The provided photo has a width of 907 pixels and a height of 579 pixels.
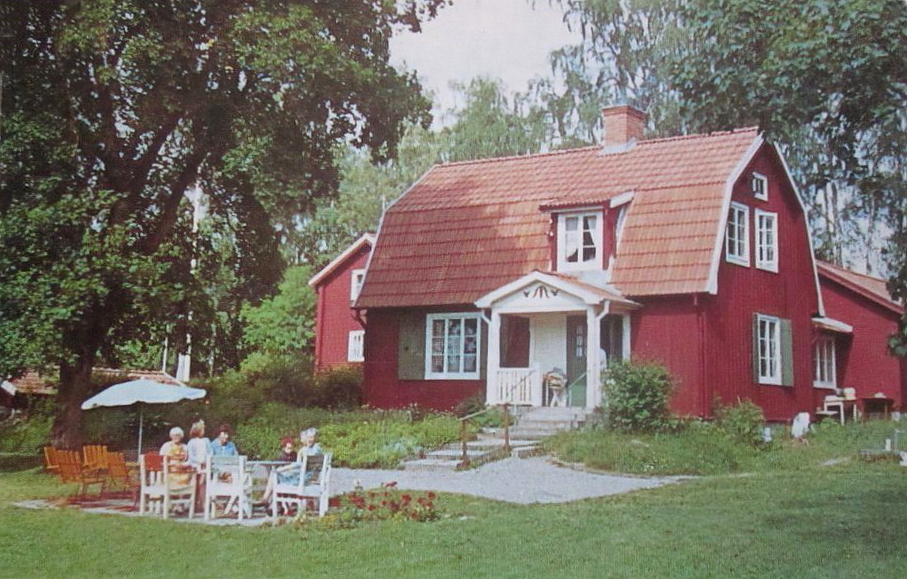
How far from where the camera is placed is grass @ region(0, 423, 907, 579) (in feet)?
15.2

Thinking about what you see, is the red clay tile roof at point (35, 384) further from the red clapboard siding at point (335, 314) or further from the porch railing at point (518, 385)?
the porch railing at point (518, 385)

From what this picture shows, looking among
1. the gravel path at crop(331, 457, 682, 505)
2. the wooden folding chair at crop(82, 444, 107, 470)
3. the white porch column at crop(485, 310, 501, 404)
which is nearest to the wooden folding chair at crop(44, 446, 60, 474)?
the wooden folding chair at crop(82, 444, 107, 470)

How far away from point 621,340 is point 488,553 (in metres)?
5.79

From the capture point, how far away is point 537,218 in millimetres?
11039

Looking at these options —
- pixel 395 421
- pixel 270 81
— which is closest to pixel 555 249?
pixel 395 421

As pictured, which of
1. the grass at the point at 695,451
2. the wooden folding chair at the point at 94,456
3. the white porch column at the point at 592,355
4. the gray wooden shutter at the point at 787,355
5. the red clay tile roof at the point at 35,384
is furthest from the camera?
the gray wooden shutter at the point at 787,355

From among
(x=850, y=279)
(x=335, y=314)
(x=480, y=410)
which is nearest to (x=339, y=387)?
(x=335, y=314)

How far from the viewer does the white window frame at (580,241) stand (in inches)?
425

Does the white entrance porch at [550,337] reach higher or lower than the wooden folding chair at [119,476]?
higher

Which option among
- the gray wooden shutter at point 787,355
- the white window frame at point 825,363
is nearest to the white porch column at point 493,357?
the gray wooden shutter at point 787,355

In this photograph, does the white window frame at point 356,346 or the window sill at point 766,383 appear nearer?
the window sill at point 766,383

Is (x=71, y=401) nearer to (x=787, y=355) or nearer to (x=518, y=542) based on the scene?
(x=518, y=542)

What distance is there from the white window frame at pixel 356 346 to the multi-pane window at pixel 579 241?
7.65 ft

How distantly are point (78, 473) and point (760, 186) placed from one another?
7.38 meters
